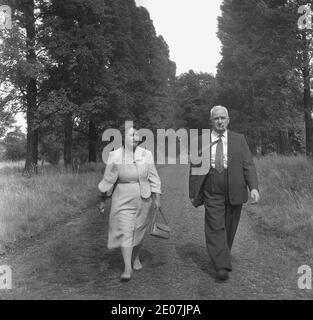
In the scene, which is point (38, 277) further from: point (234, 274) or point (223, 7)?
point (223, 7)

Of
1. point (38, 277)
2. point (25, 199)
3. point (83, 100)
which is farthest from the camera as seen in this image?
point (83, 100)

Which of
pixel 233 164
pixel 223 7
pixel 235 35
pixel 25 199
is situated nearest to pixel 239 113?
pixel 235 35

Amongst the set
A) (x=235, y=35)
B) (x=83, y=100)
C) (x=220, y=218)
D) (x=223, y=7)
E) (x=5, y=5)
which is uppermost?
(x=223, y=7)

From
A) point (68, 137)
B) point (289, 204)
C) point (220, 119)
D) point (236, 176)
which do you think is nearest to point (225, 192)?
point (236, 176)

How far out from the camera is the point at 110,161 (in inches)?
231

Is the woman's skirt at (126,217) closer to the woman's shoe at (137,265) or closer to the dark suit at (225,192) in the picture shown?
the woman's shoe at (137,265)

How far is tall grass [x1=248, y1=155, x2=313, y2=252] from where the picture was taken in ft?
25.6

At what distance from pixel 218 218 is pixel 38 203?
19.2 ft

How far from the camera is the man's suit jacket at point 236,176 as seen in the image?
5801 millimetres

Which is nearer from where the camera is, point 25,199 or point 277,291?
point 277,291

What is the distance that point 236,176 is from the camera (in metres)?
5.84

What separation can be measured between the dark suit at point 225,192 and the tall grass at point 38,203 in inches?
148

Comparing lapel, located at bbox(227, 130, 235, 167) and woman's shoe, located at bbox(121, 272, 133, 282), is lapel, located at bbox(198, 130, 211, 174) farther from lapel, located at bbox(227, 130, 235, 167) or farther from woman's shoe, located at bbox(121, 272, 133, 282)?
woman's shoe, located at bbox(121, 272, 133, 282)

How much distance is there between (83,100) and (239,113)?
37.0ft
